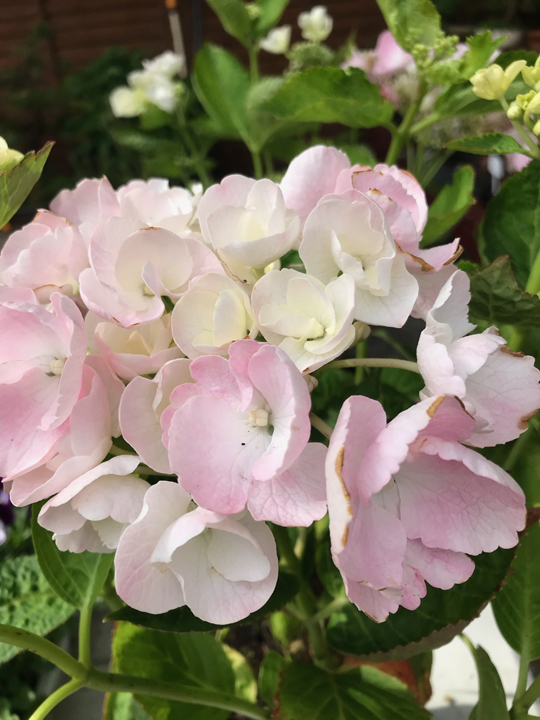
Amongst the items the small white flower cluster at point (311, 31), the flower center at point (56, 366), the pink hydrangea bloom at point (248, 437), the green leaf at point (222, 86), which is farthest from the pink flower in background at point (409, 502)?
the small white flower cluster at point (311, 31)

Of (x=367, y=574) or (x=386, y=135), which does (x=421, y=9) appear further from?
(x=386, y=135)

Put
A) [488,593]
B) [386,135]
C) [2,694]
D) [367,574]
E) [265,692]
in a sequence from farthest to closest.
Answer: [386,135] < [2,694] < [265,692] < [488,593] < [367,574]

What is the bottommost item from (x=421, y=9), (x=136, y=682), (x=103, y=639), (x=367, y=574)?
(x=103, y=639)

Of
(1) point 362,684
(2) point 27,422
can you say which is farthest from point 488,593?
(2) point 27,422

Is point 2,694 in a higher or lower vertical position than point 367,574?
lower

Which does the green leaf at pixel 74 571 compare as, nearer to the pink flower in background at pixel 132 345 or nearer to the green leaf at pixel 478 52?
the pink flower in background at pixel 132 345

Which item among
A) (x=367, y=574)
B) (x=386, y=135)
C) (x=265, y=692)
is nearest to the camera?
(x=367, y=574)

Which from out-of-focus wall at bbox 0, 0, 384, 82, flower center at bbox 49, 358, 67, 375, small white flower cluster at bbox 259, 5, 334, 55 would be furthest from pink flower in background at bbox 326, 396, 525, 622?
out-of-focus wall at bbox 0, 0, 384, 82
